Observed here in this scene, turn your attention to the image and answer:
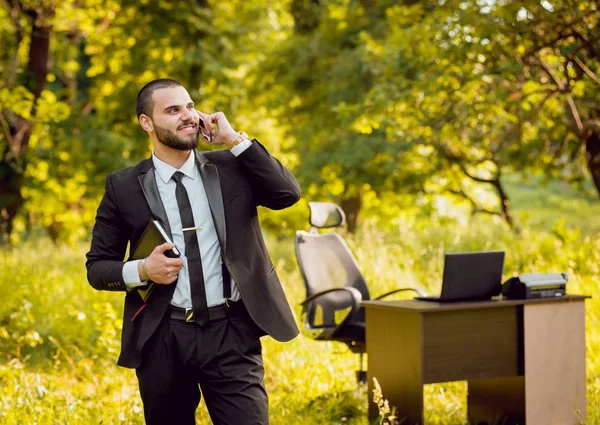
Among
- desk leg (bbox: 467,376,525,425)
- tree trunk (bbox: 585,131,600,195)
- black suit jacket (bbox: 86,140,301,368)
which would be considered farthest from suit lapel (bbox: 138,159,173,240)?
tree trunk (bbox: 585,131,600,195)

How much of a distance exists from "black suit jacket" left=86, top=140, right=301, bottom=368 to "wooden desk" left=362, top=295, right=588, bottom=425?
1634mm

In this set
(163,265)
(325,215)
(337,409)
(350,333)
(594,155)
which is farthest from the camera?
(594,155)

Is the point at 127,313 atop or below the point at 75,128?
below

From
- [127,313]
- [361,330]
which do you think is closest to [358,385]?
[361,330]

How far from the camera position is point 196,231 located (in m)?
3.16

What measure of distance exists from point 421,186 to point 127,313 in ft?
40.2

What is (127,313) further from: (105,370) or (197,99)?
(197,99)

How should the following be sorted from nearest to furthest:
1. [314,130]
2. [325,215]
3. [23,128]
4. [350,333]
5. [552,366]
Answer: [552,366], [350,333], [325,215], [23,128], [314,130]

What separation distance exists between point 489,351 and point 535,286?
18.1 inches

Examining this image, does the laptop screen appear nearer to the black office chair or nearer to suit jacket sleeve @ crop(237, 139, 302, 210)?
the black office chair

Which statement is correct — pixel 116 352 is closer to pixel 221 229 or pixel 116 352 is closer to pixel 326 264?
pixel 326 264

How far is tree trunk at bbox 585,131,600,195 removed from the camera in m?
10.1

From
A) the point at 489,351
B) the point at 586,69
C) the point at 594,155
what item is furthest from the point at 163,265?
the point at 594,155

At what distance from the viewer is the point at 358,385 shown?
590 centimetres
